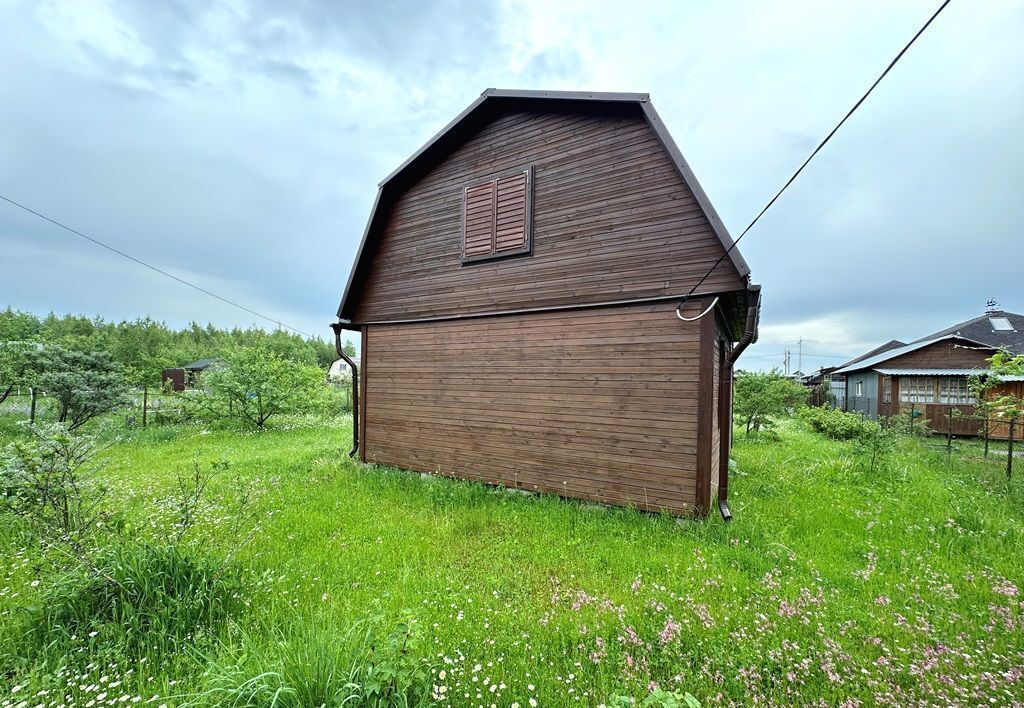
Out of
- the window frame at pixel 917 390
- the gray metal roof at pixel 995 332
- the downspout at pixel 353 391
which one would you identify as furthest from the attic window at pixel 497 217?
the gray metal roof at pixel 995 332

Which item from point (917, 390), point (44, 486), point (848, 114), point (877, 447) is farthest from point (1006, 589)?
point (917, 390)

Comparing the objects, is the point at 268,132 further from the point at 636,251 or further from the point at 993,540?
the point at 993,540

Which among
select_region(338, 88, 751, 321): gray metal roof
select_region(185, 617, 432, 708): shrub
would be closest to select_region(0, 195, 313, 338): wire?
select_region(338, 88, 751, 321): gray metal roof

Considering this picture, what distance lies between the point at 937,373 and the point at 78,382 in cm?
2901

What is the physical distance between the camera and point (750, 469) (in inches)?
305

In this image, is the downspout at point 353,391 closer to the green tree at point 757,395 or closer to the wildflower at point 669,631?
the wildflower at point 669,631

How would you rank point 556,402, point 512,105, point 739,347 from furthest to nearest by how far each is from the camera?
point 512,105, point 556,402, point 739,347

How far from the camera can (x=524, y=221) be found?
6.08 m

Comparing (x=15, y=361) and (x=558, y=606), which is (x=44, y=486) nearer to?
(x=558, y=606)

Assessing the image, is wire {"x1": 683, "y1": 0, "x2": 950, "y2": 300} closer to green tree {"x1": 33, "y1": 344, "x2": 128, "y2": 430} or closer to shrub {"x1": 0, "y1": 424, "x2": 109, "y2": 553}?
shrub {"x1": 0, "y1": 424, "x2": 109, "y2": 553}

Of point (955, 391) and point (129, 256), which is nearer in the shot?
point (129, 256)

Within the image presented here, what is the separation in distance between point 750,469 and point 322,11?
12.3 metres

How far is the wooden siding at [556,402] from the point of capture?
16.3ft

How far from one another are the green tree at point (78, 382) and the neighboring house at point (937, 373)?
26857 mm
